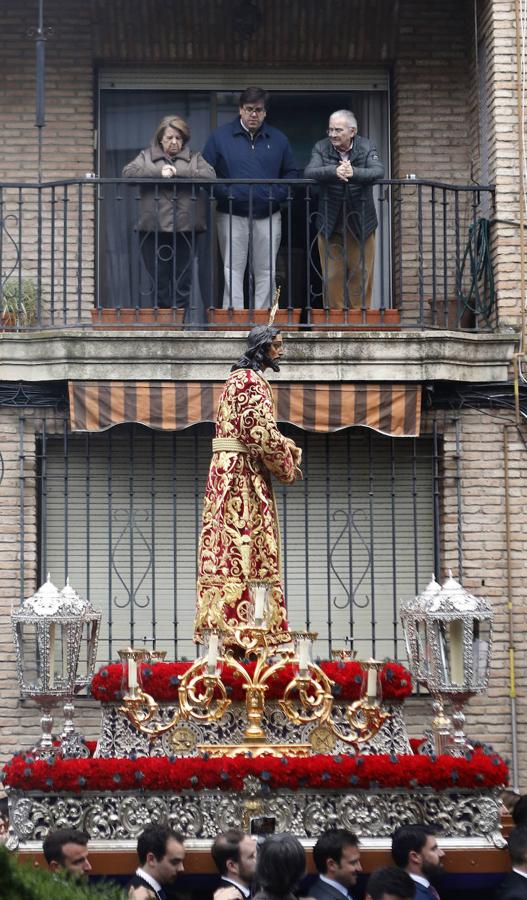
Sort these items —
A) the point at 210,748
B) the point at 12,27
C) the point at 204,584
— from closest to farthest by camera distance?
the point at 210,748 → the point at 204,584 → the point at 12,27

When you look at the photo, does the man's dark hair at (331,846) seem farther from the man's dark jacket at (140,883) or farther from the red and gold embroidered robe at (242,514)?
the red and gold embroidered robe at (242,514)

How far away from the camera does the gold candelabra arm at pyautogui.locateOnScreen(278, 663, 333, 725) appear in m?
8.95

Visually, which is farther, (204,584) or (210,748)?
(204,584)

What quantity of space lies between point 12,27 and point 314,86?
2710 mm

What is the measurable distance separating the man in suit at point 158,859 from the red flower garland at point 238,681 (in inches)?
63.8

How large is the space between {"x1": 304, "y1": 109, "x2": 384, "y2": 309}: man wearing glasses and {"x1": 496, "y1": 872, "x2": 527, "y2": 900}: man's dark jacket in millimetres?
6233

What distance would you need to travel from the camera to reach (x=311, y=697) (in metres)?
9.10

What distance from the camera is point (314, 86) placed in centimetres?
1493

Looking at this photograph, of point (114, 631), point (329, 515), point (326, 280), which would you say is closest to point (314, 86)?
point (326, 280)

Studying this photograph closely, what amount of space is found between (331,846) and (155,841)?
83 cm

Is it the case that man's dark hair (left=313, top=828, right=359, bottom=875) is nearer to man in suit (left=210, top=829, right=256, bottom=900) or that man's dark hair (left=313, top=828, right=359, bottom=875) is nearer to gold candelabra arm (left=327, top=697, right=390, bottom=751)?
man in suit (left=210, top=829, right=256, bottom=900)

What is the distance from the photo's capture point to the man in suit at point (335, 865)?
783 cm

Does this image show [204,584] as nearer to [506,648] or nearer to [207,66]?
[506,648]

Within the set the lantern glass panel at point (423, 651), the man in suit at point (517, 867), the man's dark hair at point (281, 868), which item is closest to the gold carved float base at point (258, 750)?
the lantern glass panel at point (423, 651)
